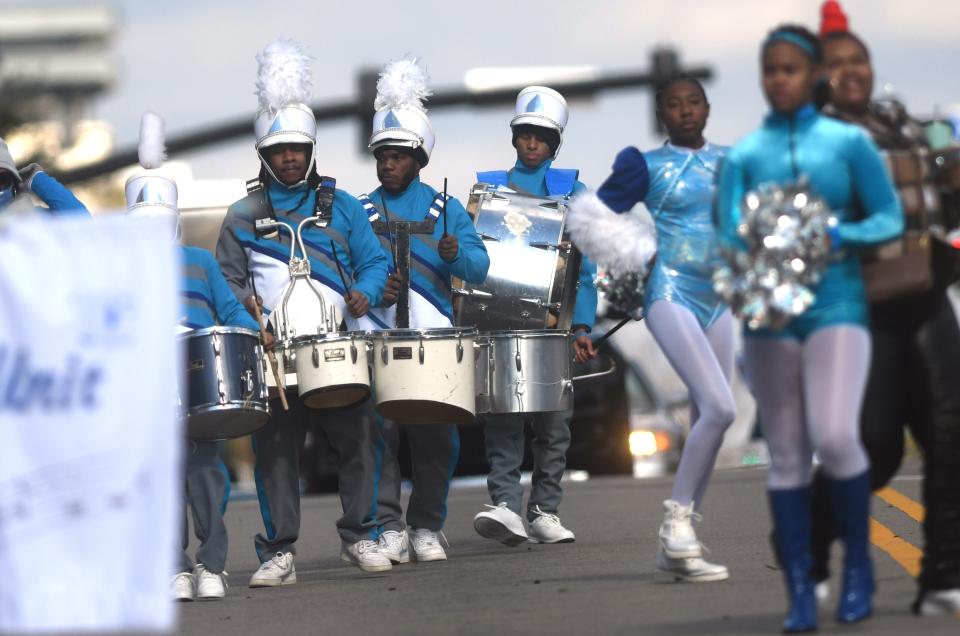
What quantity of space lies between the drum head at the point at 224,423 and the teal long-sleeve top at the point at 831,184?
122 inches

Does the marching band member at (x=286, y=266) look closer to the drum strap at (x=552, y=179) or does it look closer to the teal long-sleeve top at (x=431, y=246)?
the teal long-sleeve top at (x=431, y=246)

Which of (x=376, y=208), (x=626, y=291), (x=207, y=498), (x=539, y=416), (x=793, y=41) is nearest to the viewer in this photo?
(x=793, y=41)

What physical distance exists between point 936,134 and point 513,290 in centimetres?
443

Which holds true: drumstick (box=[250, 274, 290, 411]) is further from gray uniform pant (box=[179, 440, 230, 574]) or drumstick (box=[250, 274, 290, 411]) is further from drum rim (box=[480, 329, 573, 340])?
drum rim (box=[480, 329, 573, 340])

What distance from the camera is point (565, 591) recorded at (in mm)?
9984

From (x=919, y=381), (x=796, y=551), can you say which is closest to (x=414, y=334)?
(x=919, y=381)

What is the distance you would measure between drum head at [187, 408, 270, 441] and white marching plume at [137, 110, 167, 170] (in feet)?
6.71

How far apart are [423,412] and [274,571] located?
109 cm

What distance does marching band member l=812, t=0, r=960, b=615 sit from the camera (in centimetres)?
789

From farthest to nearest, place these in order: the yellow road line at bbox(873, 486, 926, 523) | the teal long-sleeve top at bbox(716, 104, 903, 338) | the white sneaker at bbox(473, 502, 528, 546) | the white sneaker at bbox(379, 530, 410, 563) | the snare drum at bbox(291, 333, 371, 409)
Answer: the yellow road line at bbox(873, 486, 926, 523) < the white sneaker at bbox(473, 502, 528, 546) < the white sneaker at bbox(379, 530, 410, 563) < the snare drum at bbox(291, 333, 371, 409) < the teal long-sleeve top at bbox(716, 104, 903, 338)

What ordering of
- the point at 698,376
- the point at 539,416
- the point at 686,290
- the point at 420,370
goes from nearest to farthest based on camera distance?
the point at 698,376 → the point at 686,290 → the point at 420,370 → the point at 539,416

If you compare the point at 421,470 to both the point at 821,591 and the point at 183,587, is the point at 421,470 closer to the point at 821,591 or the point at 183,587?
the point at 183,587

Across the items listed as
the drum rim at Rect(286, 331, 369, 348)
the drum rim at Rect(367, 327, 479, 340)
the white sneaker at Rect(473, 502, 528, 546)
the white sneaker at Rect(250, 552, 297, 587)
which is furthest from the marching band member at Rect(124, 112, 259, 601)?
the white sneaker at Rect(473, 502, 528, 546)

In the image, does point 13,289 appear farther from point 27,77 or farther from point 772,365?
point 27,77
